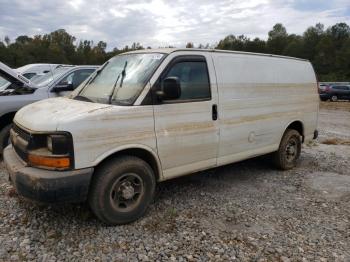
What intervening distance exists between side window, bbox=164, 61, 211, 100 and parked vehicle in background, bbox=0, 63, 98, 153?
3365mm

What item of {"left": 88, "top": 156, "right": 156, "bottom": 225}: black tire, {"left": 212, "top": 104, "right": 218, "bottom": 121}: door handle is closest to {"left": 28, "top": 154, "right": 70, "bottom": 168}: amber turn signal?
{"left": 88, "top": 156, "right": 156, "bottom": 225}: black tire

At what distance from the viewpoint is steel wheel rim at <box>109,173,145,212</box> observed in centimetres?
385

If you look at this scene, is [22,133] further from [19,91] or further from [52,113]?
[19,91]

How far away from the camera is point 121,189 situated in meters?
3.90

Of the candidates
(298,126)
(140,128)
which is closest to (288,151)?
(298,126)

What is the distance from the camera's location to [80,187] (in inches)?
136

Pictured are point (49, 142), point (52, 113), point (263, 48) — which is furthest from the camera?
point (263, 48)

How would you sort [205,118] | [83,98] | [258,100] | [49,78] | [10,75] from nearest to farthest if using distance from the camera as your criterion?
1. [83,98]
2. [205,118]
3. [258,100]
4. [10,75]
5. [49,78]

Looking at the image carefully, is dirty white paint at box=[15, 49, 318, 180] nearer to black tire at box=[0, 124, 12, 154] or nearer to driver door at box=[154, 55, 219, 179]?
driver door at box=[154, 55, 219, 179]

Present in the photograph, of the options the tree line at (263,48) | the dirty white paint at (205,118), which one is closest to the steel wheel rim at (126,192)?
the dirty white paint at (205,118)

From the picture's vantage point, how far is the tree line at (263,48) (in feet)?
194

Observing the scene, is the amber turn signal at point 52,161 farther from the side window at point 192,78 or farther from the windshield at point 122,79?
the side window at point 192,78

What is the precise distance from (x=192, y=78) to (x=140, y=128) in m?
1.08

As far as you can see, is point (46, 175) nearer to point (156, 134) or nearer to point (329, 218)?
point (156, 134)
